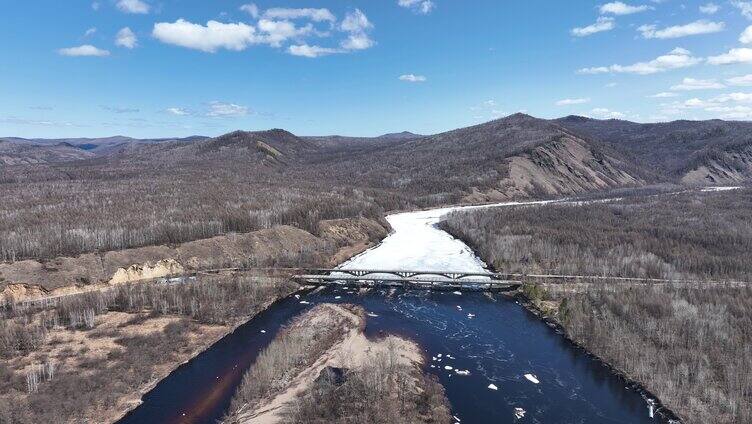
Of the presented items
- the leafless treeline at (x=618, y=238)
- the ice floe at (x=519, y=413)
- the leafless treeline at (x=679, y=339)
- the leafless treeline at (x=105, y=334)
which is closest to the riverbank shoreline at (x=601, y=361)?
the leafless treeline at (x=679, y=339)

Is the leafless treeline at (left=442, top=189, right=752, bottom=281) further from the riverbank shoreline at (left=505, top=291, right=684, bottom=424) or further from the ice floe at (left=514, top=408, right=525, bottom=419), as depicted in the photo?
the ice floe at (left=514, top=408, right=525, bottom=419)

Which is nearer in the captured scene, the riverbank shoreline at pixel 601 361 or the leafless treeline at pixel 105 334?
the riverbank shoreline at pixel 601 361

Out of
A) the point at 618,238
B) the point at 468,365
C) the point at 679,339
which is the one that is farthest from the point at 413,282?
the point at 618,238

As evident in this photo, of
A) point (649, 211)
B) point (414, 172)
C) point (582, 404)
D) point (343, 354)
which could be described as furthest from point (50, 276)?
point (414, 172)

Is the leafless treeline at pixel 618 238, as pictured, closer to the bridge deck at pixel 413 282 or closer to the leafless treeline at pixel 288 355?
the bridge deck at pixel 413 282

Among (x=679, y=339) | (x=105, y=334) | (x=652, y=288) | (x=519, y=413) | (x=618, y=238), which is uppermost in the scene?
(x=618, y=238)

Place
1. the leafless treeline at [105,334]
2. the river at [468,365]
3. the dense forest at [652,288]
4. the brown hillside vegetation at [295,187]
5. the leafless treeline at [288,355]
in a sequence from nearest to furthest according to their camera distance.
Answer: the leafless treeline at [105,334]
the river at [468,365]
the dense forest at [652,288]
the leafless treeline at [288,355]
the brown hillside vegetation at [295,187]

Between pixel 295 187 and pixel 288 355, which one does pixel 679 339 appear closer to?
pixel 288 355
